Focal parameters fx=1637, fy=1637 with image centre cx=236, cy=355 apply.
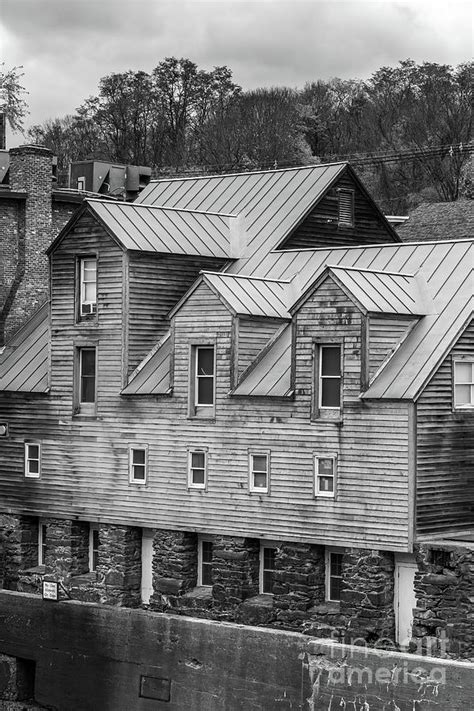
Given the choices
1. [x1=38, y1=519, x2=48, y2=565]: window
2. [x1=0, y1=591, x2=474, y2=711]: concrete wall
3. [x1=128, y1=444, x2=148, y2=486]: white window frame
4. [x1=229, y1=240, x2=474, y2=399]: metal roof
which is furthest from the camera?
[x1=38, y1=519, x2=48, y2=565]: window

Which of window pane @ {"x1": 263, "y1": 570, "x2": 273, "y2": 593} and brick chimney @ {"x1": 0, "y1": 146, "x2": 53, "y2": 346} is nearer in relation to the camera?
window pane @ {"x1": 263, "y1": 570, "x2": 273, "y2": 593}

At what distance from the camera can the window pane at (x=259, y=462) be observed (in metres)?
39.4

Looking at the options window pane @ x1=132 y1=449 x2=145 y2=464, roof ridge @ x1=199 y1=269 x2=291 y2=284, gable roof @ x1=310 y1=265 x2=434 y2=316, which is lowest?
Answer: window pane @ x1=132 y1=449 x2=145 y2=464

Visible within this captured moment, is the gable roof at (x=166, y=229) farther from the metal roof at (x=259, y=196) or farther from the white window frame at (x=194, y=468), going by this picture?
the white window frame at (x=194, y=468)

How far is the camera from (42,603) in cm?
4331

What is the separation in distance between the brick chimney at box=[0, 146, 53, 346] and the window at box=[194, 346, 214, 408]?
32.8 ft

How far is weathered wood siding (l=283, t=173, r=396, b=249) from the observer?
46.0 metres

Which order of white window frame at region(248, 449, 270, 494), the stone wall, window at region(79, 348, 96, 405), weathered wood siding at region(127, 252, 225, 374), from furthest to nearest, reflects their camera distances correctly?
window at region(79, 348, 96, 405)
weathered wood siding at region(127, 252, 225, 374)
white window frame at region(248, 449, 270, 494)
the stone wall

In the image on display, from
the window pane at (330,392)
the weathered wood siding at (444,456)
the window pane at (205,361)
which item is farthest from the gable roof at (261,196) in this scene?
the weathered wood siding at (444,456)

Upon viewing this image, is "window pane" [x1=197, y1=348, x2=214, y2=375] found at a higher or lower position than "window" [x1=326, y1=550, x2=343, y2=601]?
higher

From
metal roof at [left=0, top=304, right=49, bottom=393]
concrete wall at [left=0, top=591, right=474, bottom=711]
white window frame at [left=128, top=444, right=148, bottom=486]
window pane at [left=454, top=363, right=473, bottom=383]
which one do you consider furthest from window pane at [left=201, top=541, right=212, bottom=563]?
window pane at [left=454, top=363, right=473, bottom=383]

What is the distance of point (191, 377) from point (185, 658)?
22.6ft

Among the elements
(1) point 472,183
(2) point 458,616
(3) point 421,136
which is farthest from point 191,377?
(3) point 421,136

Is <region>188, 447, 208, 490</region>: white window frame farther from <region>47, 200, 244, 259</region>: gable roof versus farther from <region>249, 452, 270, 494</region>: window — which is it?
<region>47, 200, 244, 259</region>: gable roof
